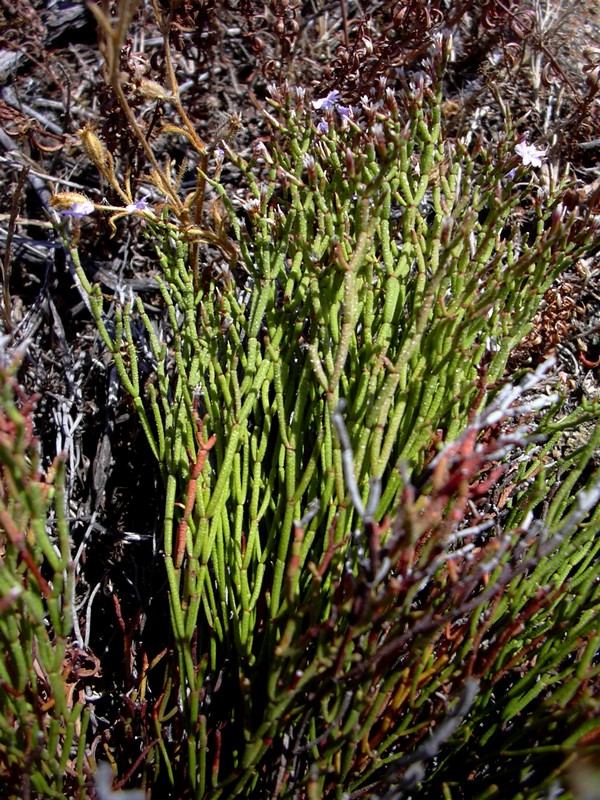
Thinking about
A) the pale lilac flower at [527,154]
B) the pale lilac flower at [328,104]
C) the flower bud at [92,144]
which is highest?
the pale lilac flower at [328,104]

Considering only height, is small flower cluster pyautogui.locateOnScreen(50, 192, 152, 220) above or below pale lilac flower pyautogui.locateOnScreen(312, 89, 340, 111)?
below

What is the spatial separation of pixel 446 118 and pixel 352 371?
1.25 metres

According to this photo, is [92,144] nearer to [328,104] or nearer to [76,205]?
[76,205]

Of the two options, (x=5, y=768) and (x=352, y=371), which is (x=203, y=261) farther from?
(x=5, y=768)

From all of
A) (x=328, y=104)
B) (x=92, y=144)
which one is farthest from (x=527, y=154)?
(x=92, y=144)

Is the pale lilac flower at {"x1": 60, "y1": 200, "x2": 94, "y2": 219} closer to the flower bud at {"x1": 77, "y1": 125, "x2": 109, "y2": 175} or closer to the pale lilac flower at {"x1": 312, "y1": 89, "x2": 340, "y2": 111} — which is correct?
the flower bud at {"x1": 77, "y1": 125, "x2": 109, "y2": 175}

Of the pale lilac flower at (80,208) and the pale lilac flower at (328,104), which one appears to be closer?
the pale lilac flower at (80,208)

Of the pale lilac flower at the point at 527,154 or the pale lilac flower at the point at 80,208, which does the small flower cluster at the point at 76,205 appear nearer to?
the pale lilac flower at the point at 80,208

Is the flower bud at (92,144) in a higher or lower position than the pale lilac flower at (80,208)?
higher

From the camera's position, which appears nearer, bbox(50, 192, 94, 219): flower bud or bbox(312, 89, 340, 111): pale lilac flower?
bbox(50, 192, 94, 219): flower bud

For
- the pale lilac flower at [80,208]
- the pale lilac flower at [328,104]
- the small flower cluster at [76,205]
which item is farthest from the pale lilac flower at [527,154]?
the pale lilac flower at [80,208]

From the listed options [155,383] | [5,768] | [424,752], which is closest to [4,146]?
[155,383]

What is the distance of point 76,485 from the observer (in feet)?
5.75

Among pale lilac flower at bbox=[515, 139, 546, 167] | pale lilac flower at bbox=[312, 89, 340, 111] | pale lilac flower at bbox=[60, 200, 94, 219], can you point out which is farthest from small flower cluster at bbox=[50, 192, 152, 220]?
pale lilac flower at bbox=[515, 139, 546, 167]
